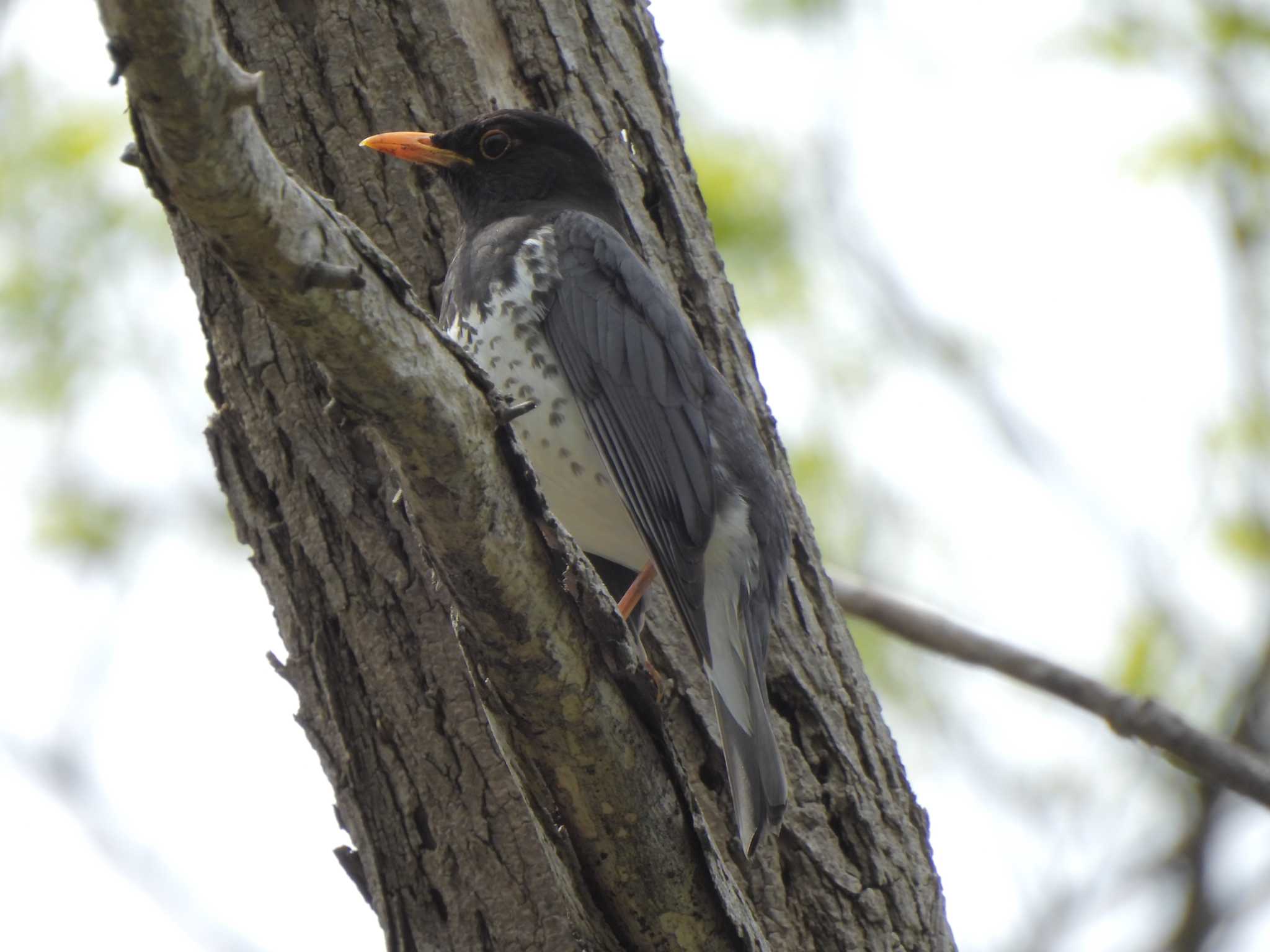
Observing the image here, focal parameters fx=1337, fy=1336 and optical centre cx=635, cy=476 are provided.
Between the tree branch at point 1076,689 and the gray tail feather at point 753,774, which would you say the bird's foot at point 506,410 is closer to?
the gray tail feather at point 753,774

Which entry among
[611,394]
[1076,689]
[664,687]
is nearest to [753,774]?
[664,687]

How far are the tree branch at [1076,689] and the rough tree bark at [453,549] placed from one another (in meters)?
0.87

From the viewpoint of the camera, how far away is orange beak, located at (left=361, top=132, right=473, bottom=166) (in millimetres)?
3648

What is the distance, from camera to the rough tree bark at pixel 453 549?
212 centimetres

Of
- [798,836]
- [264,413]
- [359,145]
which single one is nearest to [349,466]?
[264,413]

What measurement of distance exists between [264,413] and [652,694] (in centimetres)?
142

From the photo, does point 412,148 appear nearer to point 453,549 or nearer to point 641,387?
point 641,387

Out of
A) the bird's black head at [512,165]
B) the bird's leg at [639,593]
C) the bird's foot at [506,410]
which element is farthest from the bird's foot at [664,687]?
the bird's black head at [512,165]

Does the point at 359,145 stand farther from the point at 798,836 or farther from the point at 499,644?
the point at 798,836

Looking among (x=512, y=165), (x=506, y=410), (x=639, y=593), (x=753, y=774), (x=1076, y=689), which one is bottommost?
(x=1076, y=689)

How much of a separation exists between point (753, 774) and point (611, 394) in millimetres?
1203

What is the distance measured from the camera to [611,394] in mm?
3787

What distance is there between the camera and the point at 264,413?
3.45 m

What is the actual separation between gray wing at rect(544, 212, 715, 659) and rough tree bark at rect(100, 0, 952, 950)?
21cm
